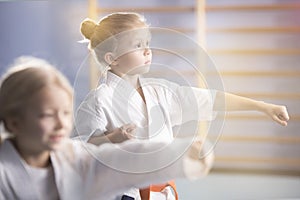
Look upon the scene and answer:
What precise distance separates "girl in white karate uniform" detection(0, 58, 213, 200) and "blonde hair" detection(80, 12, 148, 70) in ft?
0.34

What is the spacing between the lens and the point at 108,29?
2.33 feet

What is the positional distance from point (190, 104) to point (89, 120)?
15 cm

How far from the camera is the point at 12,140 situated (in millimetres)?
622

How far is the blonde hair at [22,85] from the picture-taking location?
0.61 m

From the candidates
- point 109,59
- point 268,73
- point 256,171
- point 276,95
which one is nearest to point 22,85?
point 109,59

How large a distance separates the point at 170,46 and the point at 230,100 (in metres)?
0.12

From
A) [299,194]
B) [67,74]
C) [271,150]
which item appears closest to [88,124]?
[67,74]

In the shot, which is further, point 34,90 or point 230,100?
point 230,100

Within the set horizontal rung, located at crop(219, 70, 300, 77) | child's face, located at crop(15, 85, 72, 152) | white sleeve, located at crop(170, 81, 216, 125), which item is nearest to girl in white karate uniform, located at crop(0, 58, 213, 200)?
child's face, located at crop(15, 85, 72, 152)

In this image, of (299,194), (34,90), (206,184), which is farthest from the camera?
(299,194)

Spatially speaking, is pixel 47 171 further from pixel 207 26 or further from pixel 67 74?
pixel 207 26

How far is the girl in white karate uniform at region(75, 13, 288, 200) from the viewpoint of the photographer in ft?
2.30

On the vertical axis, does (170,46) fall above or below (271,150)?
above

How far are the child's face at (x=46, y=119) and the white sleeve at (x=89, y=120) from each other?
0.06 metres
